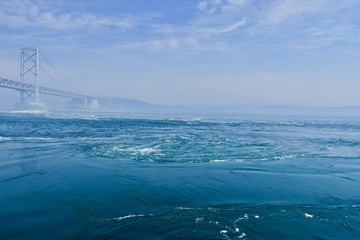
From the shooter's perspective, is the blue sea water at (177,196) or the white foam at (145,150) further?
the white foam at (145,150)

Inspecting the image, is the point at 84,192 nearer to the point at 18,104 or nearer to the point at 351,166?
the point at 351,166

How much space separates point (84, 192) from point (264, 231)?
5.13m

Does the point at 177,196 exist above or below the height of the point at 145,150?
below

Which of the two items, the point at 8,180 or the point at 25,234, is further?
the point at 8,180

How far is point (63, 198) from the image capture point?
8172mm

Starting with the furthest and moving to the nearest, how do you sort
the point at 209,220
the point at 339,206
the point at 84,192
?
the point at 84,192 < the point at 339,206 < the point at 209,220

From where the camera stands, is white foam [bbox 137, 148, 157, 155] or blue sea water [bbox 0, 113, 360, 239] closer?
blue sea water [bbox 0, 113, 360, 239]

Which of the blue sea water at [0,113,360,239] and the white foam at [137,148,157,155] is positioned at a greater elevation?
the white foam at [137,148,157,155]

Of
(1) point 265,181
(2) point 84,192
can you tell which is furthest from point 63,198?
(1) point 265,181

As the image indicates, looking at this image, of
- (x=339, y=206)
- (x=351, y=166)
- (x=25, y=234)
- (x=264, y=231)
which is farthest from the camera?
(x=351, y=166)

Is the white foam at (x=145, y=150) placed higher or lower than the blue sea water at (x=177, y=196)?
higher

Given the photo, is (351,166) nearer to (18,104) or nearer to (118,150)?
(118,150)

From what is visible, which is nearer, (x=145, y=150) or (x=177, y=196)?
(x=177, y=196)

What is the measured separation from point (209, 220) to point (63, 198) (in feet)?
13.2
